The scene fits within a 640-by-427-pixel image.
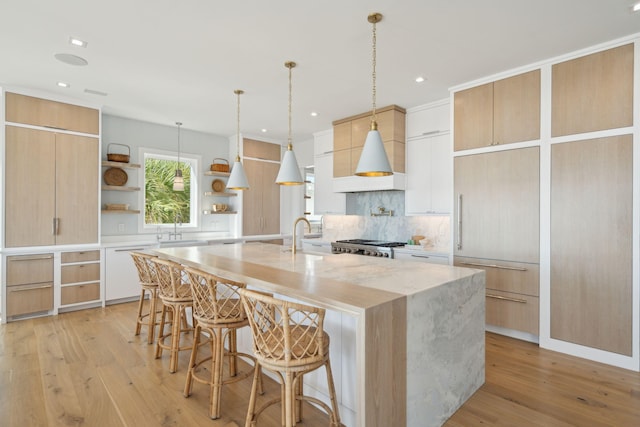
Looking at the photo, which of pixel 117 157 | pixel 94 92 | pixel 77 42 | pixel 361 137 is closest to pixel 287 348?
pixel 77 42

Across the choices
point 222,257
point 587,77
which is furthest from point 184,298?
point 587,77

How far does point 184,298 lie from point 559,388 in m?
2.86

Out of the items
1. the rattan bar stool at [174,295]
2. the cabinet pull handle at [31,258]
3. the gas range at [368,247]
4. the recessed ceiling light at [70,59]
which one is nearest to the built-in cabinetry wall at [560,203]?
the gas range at [368,247]

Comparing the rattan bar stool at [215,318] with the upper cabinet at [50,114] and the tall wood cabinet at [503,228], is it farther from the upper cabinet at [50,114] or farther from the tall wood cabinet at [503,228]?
the upper cabinet at [50,114]

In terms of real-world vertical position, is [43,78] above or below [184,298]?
above

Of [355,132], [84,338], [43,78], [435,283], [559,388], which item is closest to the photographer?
[435,283]

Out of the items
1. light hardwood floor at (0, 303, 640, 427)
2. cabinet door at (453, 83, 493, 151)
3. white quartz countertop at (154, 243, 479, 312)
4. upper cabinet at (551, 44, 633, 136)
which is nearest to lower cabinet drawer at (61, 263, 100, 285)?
light hardwood floor at (0, 303, 640, 427)

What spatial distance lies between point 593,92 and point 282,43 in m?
2.70

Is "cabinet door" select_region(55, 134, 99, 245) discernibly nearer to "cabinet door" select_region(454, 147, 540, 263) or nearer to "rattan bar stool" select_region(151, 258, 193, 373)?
"rattan bar stool" select_region(151, 258, 193, 373)

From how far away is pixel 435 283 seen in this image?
79.4 inches

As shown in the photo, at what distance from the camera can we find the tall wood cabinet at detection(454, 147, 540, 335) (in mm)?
3293

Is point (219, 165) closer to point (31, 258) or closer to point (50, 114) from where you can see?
point (50, 114)

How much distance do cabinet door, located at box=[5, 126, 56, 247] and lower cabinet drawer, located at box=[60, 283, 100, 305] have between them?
62 cm

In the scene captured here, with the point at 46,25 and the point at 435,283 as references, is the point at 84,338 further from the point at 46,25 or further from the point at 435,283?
the point at 435,283
